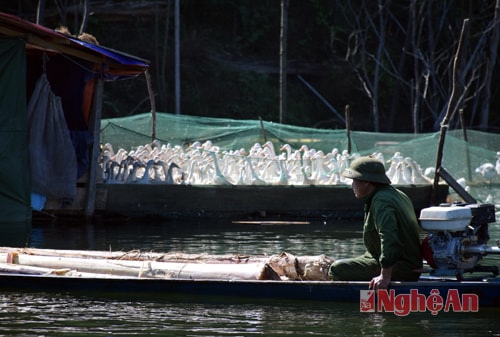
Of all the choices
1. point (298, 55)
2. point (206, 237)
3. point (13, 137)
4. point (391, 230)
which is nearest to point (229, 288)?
point (391, 230)

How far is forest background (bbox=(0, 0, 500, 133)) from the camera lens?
3275 cm

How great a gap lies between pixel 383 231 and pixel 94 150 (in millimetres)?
10520

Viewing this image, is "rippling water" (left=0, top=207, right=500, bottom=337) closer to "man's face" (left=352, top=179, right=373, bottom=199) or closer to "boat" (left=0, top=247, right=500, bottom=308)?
"boat" (left=0, top=247, right=500, bottom=308)

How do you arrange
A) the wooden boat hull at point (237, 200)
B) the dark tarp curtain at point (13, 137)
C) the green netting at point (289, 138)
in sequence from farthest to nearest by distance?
the green netting at point (289, 138), the wooden boat hull at point (237, 200), the dark tarp curtain at point (13, 137)

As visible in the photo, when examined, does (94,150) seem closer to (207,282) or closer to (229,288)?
(207,282)

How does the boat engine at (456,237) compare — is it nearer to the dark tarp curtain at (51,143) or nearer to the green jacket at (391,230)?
the green jacket at (391,230)

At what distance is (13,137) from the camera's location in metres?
16.3

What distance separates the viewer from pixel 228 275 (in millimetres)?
10406

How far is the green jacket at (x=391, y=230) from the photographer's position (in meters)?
8.99

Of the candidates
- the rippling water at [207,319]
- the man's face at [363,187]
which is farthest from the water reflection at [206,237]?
the man's face at [363,187]

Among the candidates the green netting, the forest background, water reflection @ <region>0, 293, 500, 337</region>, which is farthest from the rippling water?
the forest background

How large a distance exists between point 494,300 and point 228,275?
2656 millimetres

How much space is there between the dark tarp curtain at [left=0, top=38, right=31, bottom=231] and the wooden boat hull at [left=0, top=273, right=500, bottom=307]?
18.0ft

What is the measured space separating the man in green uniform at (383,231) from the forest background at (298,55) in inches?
869
